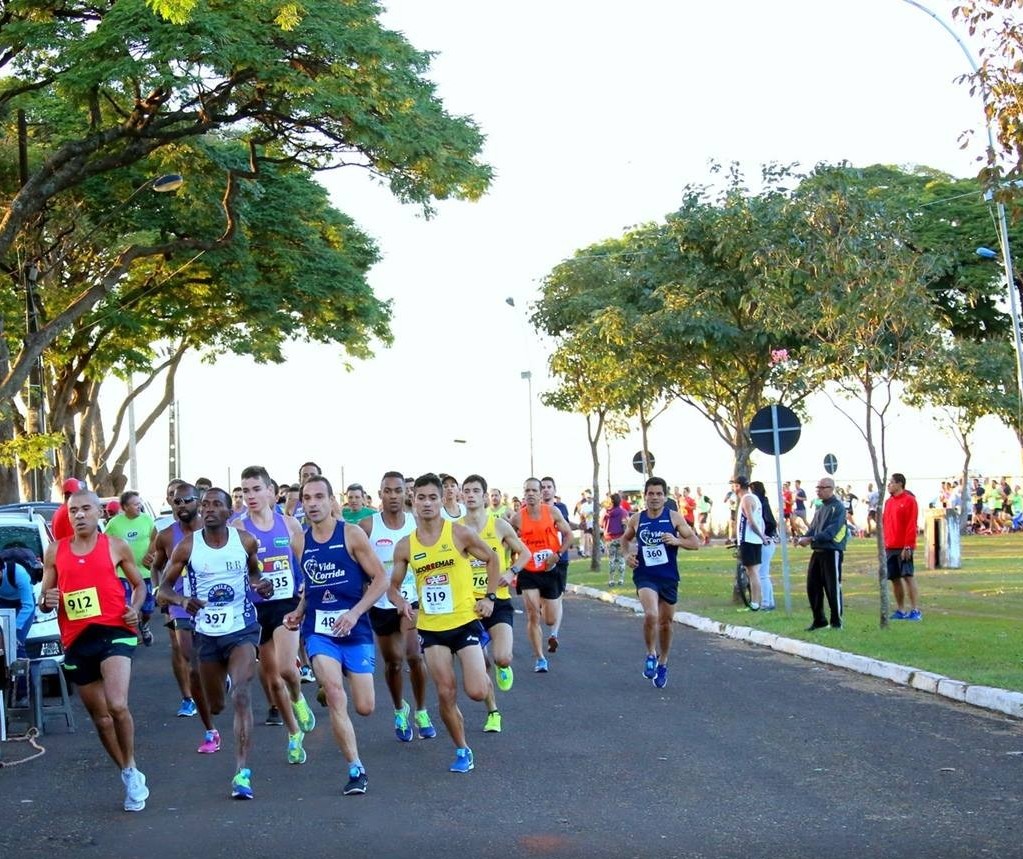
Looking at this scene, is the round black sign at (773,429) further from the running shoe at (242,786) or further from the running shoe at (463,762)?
the running shoe at (242,786)

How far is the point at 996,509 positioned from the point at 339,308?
84.3 feet

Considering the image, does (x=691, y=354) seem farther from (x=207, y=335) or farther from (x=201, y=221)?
(x=207, y=335)

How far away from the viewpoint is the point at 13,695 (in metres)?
12.9

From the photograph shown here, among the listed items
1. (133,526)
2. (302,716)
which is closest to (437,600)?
(302,716)

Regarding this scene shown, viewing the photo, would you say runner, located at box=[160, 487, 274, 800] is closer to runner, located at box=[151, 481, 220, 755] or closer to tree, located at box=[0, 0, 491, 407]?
runner, located at box=[151, 481, 220, 755]

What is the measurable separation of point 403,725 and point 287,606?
3.95 feet

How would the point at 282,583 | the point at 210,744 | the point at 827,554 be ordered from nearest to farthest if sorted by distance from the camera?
the point at 282,583
the point at 210,744
the point at 827,554

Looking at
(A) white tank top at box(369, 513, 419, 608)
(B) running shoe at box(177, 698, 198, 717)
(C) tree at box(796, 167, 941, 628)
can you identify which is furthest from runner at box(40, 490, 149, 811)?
(C) tree at box(796, 167, 941, 628)

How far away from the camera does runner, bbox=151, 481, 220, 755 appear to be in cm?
1116

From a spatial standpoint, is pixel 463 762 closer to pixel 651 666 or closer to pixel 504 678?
pixel 504 678

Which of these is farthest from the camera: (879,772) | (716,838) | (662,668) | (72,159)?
(72,159)

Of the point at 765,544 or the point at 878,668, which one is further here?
the point at 765,544

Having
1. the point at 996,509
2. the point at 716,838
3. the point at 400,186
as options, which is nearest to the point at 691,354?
the point at 400,186

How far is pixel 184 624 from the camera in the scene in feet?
41.4
